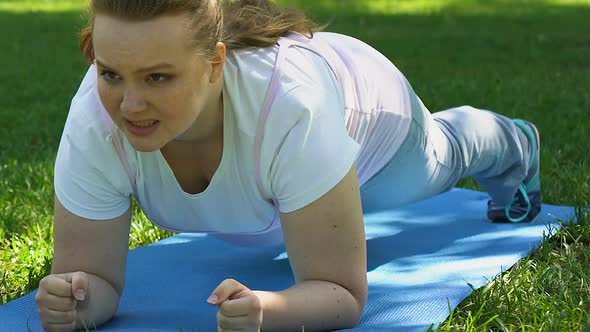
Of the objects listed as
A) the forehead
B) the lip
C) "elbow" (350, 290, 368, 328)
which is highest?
the forehead

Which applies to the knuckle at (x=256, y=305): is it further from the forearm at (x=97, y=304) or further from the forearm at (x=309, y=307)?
the forearm at (x=97, y=304)

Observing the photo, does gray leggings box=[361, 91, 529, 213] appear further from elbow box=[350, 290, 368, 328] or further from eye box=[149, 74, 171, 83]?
eye box=[149, 74, 171, 83]

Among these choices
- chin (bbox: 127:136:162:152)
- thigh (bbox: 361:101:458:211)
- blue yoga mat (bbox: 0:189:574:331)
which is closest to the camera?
chin (bbox: 127:136:162:152)

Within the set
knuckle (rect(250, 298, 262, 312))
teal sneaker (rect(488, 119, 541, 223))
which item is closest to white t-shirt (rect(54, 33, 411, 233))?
knuckle (rect(250, 298, 262, 312))

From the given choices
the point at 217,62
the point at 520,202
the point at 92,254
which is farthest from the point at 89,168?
the point at 520,202

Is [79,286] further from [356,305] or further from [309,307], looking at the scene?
[356,305]

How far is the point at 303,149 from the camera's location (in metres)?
2.35

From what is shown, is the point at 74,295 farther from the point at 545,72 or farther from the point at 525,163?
the point at 545,72

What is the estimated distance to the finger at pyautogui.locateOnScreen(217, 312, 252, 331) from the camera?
7.23 feet

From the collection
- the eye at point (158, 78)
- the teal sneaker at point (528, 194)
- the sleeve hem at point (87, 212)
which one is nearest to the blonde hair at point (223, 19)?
the eye at point (158, 78)

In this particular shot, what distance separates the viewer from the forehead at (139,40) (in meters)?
2.17

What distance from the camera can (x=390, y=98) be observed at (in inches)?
115

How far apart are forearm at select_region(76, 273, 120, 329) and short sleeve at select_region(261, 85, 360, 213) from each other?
0.53 meters

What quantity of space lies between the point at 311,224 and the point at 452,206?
63.3 inches
